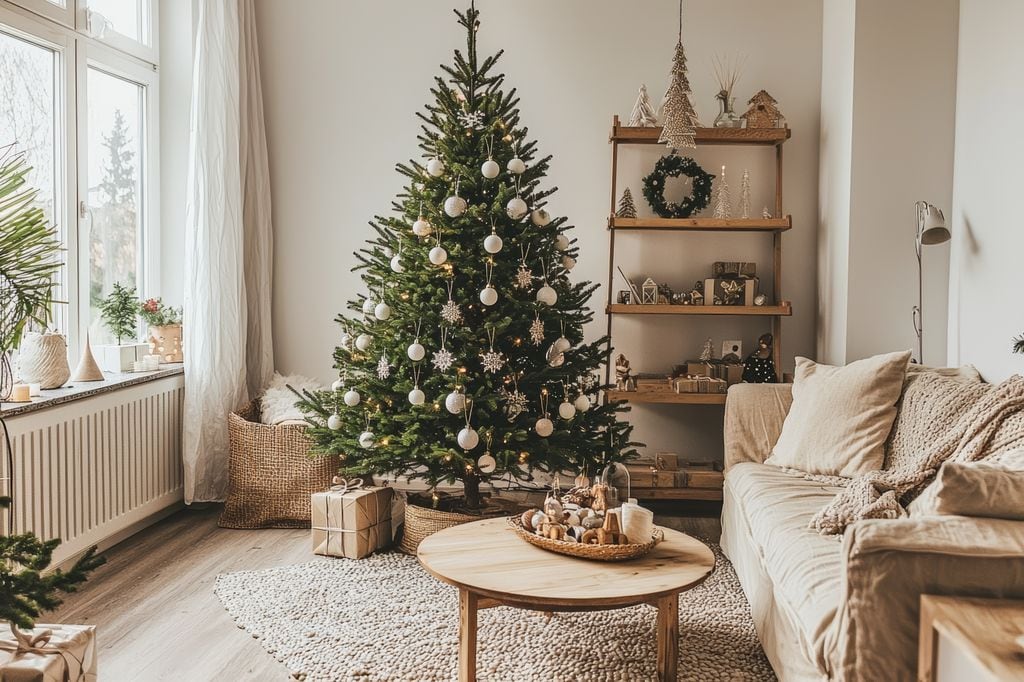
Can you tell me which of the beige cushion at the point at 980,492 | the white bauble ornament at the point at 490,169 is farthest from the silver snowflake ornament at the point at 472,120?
the beige cushion at the point at 980,492

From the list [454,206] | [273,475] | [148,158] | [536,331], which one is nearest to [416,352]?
[536,331]

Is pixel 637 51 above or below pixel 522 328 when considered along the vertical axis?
above

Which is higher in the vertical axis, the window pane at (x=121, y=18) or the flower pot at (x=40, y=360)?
the window pane at (x=121, y=18)

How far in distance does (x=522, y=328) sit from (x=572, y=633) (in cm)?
125

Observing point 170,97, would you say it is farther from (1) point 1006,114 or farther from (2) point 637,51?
(1) point 1006,114

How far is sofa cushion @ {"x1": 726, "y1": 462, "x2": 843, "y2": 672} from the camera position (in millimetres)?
2041

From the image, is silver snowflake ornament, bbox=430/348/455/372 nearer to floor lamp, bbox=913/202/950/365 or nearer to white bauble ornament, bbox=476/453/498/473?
white bauble ornament, bbox=476/453/498/473

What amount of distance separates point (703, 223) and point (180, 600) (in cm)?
288

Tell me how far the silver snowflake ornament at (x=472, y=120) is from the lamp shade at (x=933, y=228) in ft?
6.27

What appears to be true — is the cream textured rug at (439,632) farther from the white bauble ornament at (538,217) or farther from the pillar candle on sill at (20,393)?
the white bauble ornament at (538,217)

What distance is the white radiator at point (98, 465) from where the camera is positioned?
3113 mm

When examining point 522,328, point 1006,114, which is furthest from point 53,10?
point 1006,114

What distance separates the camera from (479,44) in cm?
461

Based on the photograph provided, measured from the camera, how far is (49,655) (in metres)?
1.78
